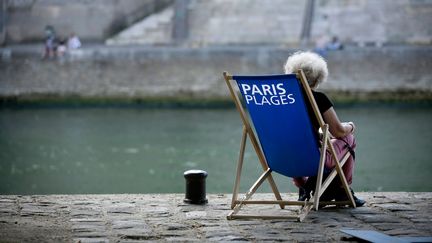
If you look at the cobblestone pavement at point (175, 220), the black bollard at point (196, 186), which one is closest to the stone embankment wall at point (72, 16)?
the cobblestone pavement at point (175, 220)

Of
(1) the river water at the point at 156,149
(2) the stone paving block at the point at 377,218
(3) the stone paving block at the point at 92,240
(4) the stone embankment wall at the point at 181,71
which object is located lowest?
(1) the river water at the point at 156,149

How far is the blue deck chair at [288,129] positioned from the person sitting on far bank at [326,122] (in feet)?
0.20

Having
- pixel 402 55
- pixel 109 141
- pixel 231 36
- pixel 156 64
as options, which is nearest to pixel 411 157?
pixel 109 141

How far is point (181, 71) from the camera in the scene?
23391 mm

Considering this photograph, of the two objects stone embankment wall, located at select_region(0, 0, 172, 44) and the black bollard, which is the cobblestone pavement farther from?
stone embankment wall, located at select_region(0, 0, 172, 44)

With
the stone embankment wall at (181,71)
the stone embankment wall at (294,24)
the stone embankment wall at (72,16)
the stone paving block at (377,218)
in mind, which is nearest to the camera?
the stone paving block at (377,218)

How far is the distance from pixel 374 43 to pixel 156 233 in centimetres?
1951

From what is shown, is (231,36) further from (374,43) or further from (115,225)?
(115,225)

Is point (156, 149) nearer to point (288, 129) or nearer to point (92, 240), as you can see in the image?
point (288, 129)

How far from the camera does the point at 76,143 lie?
54.6 ft

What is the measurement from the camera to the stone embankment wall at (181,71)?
22781 mm

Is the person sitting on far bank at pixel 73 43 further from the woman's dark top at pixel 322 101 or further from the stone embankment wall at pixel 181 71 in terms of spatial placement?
the woman's dark top at pixel 322 101

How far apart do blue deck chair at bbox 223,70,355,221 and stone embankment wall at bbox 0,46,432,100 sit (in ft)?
57.4

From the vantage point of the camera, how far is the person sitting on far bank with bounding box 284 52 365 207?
519cm
